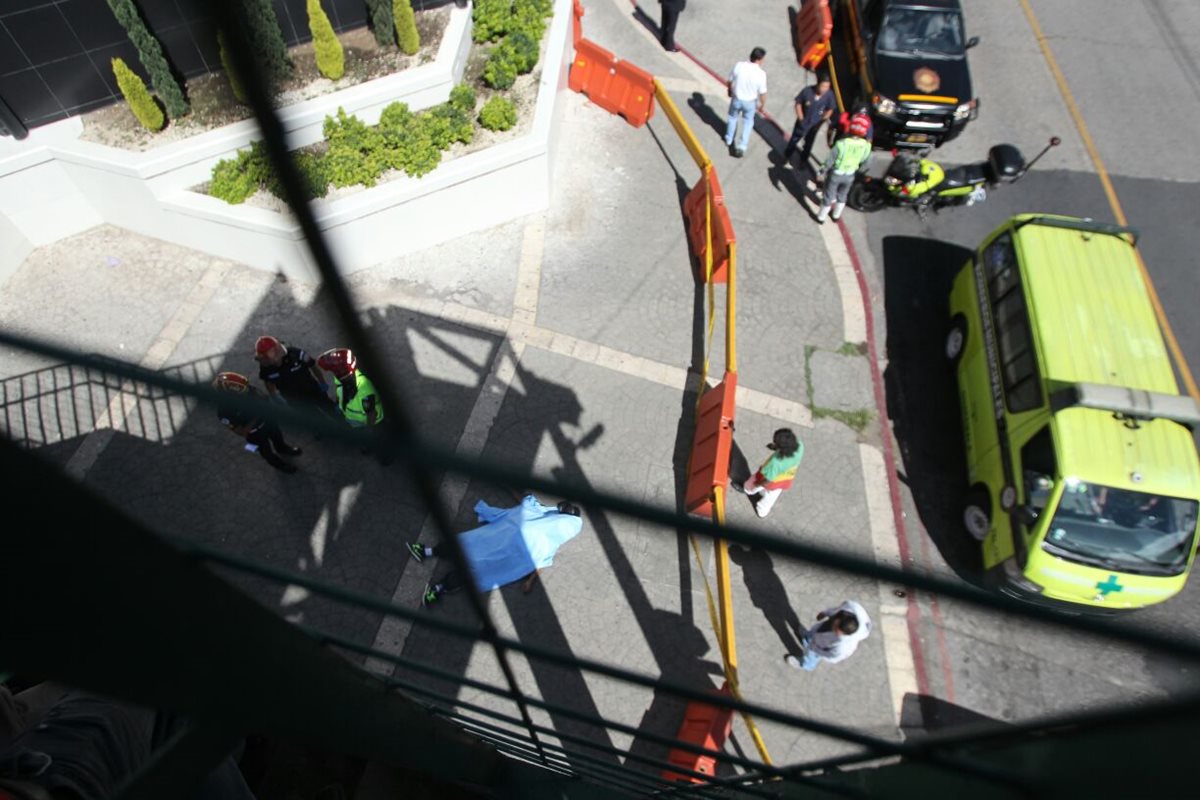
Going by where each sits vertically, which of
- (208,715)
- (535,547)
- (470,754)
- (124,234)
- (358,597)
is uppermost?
(208,715)

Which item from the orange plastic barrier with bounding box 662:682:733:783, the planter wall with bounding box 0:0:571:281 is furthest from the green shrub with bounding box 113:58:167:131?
the orange plastic barrier with bounding box 662:682:733:783

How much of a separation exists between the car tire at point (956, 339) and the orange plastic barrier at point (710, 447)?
3.18 meters

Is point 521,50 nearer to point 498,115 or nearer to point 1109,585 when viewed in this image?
point 498,115

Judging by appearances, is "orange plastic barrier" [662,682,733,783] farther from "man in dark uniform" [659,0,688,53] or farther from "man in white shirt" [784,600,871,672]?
"man in dark uniform" [659,0,688,53]

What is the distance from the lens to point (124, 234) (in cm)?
1013

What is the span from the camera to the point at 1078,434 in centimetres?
704

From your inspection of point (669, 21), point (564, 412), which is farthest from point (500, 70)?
point (564, 412)

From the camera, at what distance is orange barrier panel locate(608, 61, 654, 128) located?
444 inches

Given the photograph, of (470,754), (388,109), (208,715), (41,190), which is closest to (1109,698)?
(470,754)

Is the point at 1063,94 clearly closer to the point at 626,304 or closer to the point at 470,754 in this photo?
the point at 626,304

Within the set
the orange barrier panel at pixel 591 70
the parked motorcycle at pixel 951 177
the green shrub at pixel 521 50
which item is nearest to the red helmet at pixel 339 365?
the green shrub at pixel 521 50

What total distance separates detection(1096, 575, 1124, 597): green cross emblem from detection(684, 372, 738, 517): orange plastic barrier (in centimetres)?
373

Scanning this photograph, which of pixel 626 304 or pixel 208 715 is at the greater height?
pixel 208 715

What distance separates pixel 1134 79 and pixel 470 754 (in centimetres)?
1543
